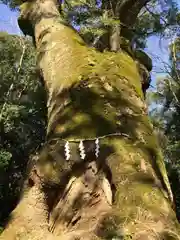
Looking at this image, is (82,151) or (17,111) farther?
(17,111)

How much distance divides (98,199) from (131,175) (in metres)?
0.24

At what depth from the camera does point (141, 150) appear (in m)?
2.68

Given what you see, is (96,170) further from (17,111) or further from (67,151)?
(17,111)

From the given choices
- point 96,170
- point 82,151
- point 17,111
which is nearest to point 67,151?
point 82,151

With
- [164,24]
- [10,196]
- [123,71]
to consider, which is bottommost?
[10,196]

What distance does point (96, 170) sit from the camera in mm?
2562

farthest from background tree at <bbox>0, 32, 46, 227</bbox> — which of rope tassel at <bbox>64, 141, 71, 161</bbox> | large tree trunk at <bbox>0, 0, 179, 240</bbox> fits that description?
rope tassel at <bbox>64, 141, 71, 161</bbox>

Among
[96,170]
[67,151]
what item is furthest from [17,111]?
[96,170]

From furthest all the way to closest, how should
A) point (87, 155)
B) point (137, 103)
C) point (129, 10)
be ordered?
point (129, 10), point (137, 103), point (87, 155)

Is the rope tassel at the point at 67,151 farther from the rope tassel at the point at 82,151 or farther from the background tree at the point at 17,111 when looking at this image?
the background tree at the point at 17,111

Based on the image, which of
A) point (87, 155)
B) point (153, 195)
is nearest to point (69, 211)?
point (87, 155)

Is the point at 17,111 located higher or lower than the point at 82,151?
lower

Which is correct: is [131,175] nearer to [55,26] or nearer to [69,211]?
[69,211]

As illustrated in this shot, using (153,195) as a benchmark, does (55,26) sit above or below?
above
